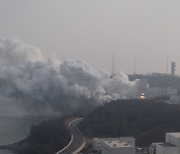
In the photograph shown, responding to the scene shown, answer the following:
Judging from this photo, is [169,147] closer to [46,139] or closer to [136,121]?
[136,121]

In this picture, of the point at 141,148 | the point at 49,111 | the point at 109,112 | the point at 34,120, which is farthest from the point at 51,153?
Answer: the point at 49,111

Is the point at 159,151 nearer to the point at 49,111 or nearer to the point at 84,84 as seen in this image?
the point at 84,84

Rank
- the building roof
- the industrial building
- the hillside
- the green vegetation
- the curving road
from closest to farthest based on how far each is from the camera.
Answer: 1. the building roof
2. the industrial building
3. the curving road
4. the green vegetation
5. the hillside

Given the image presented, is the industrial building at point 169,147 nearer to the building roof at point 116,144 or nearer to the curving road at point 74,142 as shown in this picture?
the building roof at point 116,144

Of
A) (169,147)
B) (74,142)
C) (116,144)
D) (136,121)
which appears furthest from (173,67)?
(116,144)

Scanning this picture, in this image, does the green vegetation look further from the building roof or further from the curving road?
the building roof

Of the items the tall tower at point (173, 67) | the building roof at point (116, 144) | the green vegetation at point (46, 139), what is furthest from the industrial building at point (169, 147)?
the tall tower at point (173, 67)

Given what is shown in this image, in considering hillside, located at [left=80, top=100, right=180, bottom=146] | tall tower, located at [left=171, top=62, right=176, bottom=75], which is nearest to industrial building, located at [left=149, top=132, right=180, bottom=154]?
hillside, located at [left=80, top=100, right=180, bottom=146]

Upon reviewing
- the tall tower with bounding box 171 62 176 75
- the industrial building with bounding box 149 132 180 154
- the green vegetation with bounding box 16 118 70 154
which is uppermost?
the tall tower with bounding box 171 62 176 75
